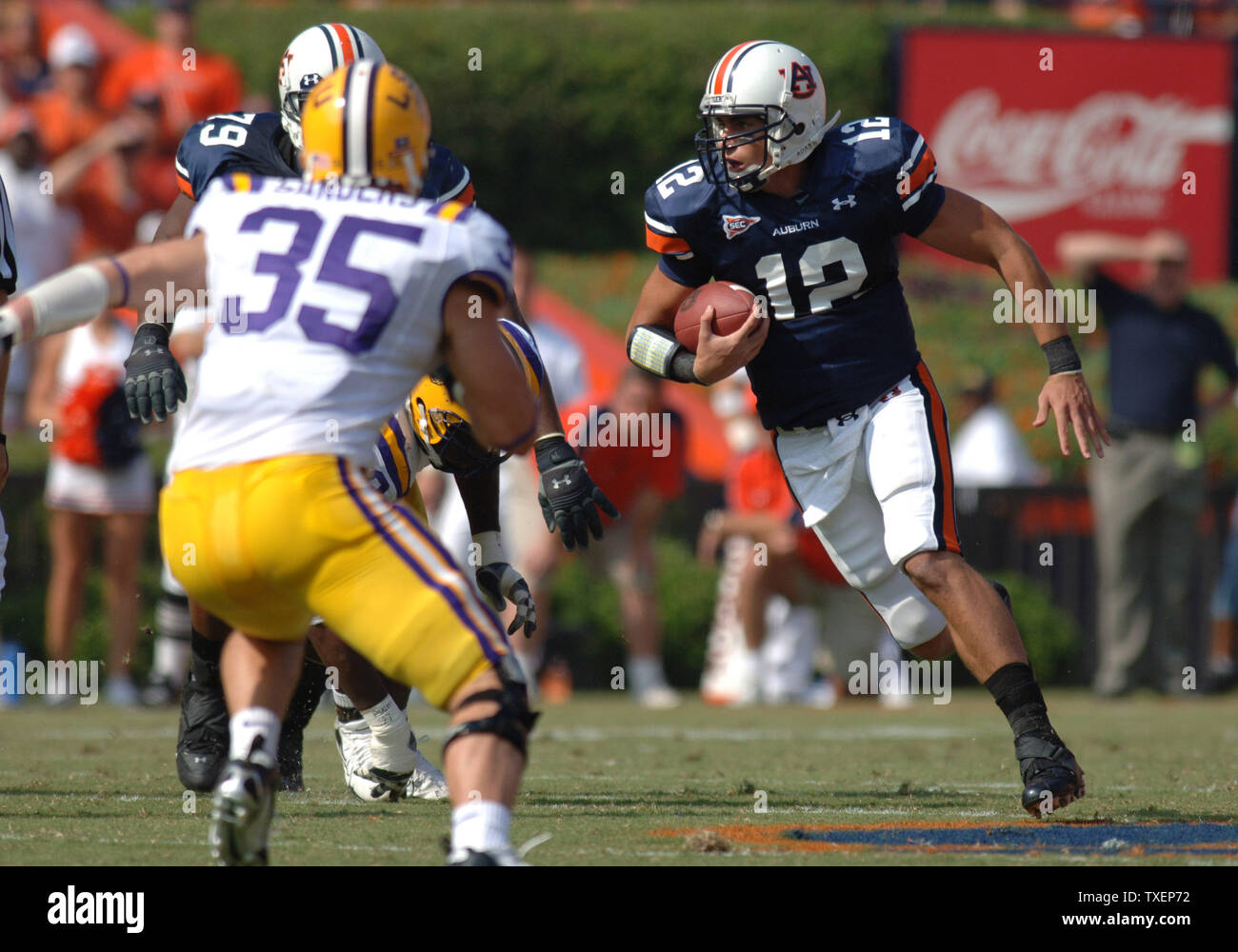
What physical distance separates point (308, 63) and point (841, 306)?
1674mm

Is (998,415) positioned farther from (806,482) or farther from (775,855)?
(775,855)

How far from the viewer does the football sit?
16.8 ft

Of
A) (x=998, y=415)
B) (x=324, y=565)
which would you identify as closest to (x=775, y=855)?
(x=324, y=565)

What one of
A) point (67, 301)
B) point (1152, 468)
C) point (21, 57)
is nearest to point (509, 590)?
point (67, 301)

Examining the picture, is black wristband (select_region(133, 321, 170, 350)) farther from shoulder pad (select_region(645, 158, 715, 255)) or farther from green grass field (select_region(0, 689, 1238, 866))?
shoulder pad (select_region(645, 158, 715, 255))

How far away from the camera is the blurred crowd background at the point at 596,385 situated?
9422 millimetres

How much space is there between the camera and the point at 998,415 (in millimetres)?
11133

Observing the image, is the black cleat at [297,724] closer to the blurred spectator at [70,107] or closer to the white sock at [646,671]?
the white sock at [646,671]

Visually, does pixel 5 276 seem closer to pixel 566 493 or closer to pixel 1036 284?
pixel 566 493

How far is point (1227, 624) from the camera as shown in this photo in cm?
1057

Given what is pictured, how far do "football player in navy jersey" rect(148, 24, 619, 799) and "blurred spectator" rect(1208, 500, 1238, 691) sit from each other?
6.45 metres

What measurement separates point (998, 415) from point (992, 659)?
6404 millimetres

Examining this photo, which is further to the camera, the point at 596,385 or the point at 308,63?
the point at 596,385

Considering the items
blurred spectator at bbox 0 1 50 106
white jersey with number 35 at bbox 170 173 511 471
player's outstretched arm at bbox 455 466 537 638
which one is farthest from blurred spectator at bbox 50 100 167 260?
white jersey with number 35 at bbox 170 173 511 471
